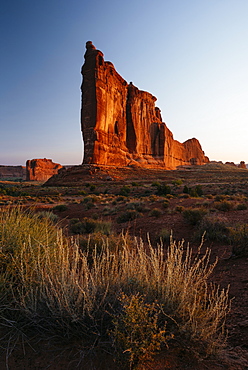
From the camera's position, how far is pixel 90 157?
47.6 meters

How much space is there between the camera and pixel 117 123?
57375 mm

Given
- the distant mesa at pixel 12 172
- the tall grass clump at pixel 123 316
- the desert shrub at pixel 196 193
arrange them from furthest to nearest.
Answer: the distant mesa at pixel 12 172 < the desert shrub at pixel 196 193 < the tall grass clump at pixel 123 316

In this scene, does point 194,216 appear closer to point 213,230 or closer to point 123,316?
point 213,230

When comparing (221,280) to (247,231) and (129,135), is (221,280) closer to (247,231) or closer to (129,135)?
(247,231)

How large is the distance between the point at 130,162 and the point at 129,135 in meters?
9.98

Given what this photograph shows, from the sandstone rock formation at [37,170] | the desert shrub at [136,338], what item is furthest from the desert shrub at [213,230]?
the sandstone rock formation at [37,170]

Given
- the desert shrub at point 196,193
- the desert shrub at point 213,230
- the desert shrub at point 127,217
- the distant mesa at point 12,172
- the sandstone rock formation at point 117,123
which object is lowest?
the desert shrub at point 127,217

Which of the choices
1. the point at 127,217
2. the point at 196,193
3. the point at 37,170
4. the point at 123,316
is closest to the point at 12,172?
the point at 37,170

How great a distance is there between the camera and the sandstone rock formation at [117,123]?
158 feet

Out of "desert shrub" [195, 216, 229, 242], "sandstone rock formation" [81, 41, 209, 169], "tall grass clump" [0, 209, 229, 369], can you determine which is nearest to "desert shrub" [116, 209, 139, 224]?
"desert shrub" [195, 216, 229, 242]

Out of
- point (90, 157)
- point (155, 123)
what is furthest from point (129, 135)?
point (90, 157)

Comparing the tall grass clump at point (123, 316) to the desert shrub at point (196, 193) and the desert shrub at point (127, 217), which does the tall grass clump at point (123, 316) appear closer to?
the desert shrub at point (127, 217)

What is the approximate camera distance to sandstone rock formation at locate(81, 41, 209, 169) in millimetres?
48094

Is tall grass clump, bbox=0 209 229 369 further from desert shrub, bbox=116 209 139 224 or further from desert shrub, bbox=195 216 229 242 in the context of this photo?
desert shrub, bbox=116 209 139 224
